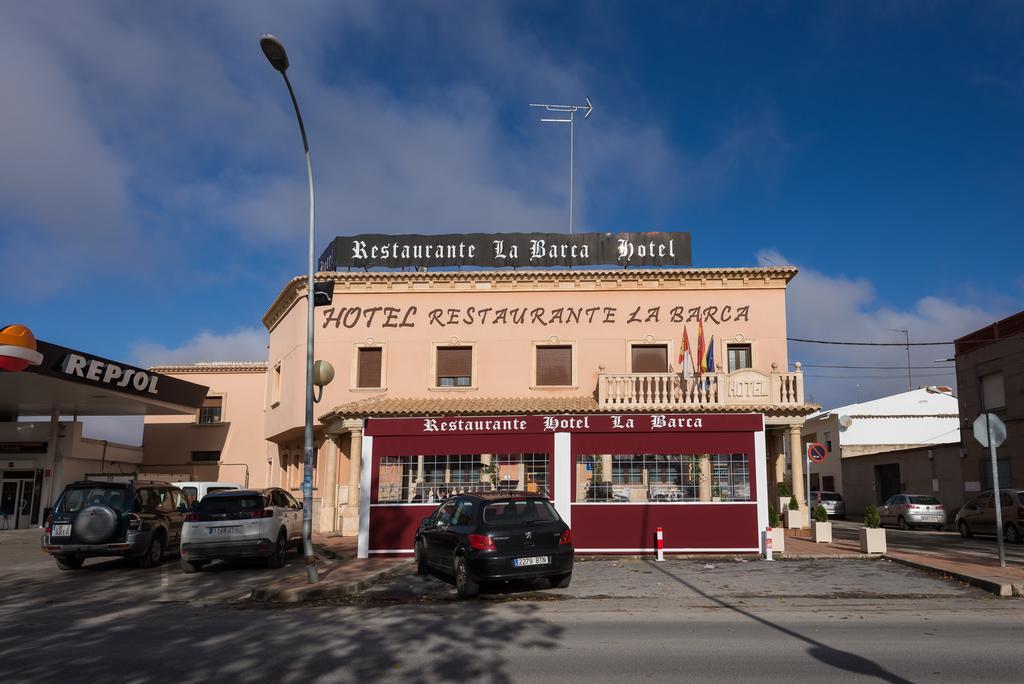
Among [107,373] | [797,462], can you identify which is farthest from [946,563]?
[107,373]

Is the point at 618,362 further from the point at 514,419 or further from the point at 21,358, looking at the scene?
the point at 21,358

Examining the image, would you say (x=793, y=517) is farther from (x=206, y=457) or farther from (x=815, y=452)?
(x=206, y=457)

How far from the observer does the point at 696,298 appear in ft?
89.1

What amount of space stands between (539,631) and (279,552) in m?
9.25

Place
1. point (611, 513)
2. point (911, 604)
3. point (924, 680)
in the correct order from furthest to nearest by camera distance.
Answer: point (611, 513)
point (911, 604)
point (924, 680)

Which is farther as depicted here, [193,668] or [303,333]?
[303,333]

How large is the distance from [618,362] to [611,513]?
9.65 meters

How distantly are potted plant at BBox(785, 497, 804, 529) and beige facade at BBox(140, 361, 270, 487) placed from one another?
26.2 metres

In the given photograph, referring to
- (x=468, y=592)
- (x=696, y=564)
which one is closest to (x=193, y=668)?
(x=468, y=592)

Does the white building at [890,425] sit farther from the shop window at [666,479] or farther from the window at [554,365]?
the shop window at [666,479]

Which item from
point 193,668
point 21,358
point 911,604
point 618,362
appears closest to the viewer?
point 193,668

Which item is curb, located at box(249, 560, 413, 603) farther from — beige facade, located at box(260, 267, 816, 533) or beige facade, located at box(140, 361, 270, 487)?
beige facade, located at box(140, 361, 270, 487)

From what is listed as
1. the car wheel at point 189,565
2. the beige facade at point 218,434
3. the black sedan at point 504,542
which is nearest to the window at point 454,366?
the car wheel at point 189,565

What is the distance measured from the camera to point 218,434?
1581 inches
